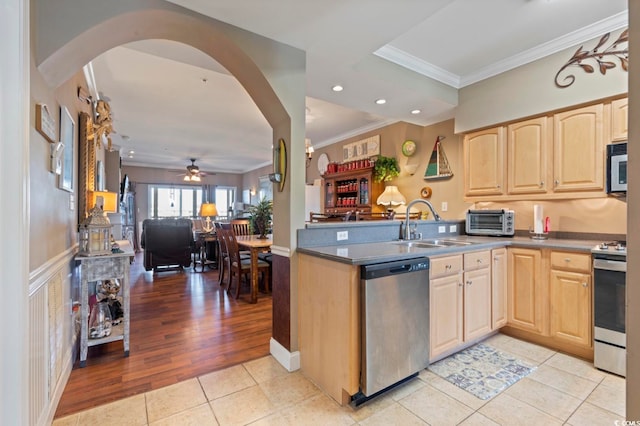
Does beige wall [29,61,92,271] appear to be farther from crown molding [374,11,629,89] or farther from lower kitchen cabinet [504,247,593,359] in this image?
lower kitchen cabinet [504,247,593,359]

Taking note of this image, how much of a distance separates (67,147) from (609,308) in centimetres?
416

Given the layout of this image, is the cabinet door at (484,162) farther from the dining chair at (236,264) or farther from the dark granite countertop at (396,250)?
the dining chair at (236,264)

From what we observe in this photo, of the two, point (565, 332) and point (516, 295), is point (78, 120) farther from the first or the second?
point (565, 332)

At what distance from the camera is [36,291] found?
1.41m

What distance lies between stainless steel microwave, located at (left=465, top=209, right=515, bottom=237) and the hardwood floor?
2505 millimetres

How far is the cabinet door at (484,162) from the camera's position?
3107 mm

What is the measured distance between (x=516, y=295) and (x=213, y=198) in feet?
32.9

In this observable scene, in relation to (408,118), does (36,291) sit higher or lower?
lower

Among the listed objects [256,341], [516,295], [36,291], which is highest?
[36,291]

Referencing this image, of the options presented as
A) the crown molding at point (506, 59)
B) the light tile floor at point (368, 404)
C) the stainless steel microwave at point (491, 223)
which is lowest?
the light tile floor at point (368, 404)

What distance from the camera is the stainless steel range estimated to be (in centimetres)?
206

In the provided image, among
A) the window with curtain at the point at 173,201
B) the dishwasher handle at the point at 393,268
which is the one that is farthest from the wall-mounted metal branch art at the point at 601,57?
the window with curtain at the point at 173,201

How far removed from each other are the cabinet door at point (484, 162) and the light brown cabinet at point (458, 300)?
0.99 metres

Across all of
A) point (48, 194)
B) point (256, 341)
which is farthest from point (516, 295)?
point (48, 194)
